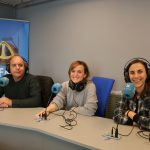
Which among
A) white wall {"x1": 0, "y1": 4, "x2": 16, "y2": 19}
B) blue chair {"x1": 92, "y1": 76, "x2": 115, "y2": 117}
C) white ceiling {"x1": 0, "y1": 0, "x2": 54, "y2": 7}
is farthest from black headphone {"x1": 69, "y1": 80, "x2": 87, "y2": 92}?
white wall {"x1": 0, "y1": 4, "x2": 16, "y2": 19}

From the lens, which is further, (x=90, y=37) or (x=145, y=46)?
(x=90, y=37)

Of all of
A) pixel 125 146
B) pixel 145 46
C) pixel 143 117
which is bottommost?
pixel 125 146

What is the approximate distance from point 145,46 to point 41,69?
1889 millimetres

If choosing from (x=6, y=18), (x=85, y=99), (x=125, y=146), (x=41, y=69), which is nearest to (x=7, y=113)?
(x=85, y=99)

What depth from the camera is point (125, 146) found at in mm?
1535

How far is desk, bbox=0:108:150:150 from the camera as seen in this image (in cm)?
160

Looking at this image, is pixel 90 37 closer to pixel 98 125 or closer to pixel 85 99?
pixel 85 99

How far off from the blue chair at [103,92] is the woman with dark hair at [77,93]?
135 mm

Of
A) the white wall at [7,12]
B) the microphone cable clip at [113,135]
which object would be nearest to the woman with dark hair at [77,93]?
the microphone cable clip at [113,135]

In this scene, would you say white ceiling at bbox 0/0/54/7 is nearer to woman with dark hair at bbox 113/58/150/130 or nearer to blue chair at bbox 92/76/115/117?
blue chair at bbox 92/76/115/117

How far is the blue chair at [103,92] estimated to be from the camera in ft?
8.20

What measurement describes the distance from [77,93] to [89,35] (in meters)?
1.06

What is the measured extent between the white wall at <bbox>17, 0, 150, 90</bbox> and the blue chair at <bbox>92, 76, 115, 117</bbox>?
44cm

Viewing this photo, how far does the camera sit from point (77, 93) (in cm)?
246
